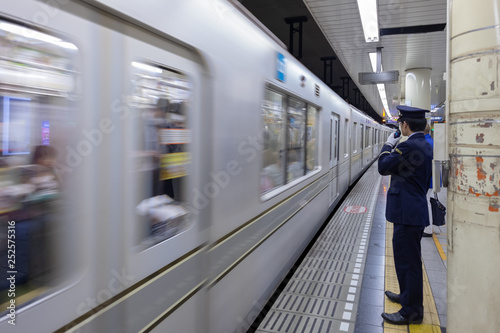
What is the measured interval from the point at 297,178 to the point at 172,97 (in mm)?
2684

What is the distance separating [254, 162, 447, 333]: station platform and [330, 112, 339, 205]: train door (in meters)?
1.09

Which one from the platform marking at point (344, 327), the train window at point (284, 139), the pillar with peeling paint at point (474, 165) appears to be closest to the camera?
the pillar with peeling paint at point (474, 165)

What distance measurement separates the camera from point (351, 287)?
3734 mm

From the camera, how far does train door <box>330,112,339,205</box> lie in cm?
672

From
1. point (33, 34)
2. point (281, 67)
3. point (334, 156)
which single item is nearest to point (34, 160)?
point (33, 34)

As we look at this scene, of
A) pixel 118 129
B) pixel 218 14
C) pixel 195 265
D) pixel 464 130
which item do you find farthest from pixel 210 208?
pixel 464 130

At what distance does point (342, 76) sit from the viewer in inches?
606

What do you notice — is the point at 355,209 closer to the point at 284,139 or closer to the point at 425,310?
the point at 425,310

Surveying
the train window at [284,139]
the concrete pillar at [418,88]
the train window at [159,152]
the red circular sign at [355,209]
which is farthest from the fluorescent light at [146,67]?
the concrete pillar at [418,88]

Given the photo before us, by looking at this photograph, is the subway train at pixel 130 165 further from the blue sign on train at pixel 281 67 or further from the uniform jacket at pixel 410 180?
the uniform jacket at pixel 410 180

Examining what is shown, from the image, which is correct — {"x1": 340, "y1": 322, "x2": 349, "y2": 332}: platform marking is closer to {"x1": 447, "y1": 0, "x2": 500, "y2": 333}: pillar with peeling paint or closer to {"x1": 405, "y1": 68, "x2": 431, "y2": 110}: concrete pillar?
{"x1": 447, "y1": 0, "x2": 500, "y2": 333}: pillar with peeling paint

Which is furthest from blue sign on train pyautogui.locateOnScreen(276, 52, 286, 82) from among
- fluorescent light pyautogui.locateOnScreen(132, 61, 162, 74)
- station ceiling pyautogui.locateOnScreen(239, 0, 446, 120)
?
station ceiling pyautogui.locateOnScreen(239, 0, 446, 120)

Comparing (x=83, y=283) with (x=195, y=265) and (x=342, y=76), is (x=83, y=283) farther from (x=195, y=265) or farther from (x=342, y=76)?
(x=342, y=76)

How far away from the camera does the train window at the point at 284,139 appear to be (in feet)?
10.1
